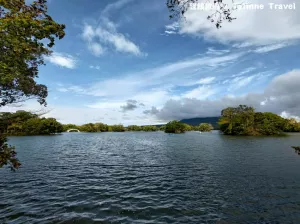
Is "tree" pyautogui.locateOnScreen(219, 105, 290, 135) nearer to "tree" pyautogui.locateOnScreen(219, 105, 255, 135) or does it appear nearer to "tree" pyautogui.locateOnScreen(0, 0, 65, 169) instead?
"tree" pyautogui.locateOnScreen(219, 105, 255, 135)

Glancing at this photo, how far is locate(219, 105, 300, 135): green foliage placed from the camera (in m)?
147

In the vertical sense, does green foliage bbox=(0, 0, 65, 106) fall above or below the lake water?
above

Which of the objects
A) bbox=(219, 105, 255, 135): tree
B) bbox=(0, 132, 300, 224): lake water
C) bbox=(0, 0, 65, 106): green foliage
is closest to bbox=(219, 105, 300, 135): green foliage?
bbox=(219, 105, 255, 135): tree

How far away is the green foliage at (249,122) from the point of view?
482ft

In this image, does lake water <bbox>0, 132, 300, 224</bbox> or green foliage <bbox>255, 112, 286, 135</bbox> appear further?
green foliage <bbox>255, 112, 286, 135</bbox>

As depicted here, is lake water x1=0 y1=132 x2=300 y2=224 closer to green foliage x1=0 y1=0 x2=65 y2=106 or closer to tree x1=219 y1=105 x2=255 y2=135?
green foliage x1=0 y1=0 x2=65 y2=106

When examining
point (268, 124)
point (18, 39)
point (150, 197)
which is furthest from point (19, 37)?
point (268, 124)

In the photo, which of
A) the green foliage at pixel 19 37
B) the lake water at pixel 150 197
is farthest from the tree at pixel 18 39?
the lake water at pixel 150 197

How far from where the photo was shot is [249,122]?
150250 millimetres

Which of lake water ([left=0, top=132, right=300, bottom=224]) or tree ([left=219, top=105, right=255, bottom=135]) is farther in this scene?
tree ([left=219, top=105, right=255, bottom=135])

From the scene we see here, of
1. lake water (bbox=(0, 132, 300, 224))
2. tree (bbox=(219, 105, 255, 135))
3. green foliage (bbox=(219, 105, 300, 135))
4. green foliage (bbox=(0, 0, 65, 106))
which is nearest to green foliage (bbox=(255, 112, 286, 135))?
green foliage (bbox=(219, 105, 300, 135))

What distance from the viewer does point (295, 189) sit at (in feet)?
66.1

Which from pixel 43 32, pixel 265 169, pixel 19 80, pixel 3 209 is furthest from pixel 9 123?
pixel 265 169

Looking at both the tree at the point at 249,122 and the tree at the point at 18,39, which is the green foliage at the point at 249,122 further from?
the tree at the point at 18,39
